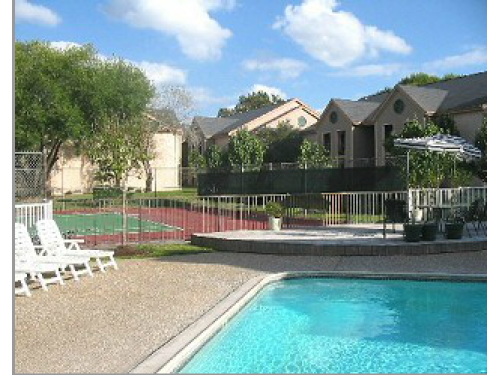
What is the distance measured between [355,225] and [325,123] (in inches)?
815

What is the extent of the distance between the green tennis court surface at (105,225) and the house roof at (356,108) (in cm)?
1577

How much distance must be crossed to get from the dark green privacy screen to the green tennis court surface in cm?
601

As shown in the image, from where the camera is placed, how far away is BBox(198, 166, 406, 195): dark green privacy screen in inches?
877

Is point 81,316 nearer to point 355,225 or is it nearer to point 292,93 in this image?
point 355,225

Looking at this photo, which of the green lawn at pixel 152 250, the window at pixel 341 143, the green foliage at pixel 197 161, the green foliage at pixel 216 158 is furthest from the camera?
the green foliage at pixel 197 161

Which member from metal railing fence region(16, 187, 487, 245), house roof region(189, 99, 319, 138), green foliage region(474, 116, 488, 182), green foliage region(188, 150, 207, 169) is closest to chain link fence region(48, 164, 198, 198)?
green foliage region(188, 150, 207, 169)

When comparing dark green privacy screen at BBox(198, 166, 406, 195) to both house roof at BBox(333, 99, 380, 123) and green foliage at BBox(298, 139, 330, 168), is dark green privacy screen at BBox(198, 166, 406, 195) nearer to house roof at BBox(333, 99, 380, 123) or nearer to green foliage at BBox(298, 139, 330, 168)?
green foliage at BBox(298, 139, 330, 168)

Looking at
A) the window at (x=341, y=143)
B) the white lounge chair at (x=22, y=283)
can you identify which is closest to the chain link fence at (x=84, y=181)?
the window at (x=341, y=143)

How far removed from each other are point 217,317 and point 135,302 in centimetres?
150

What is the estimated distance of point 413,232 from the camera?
1236 centimetres

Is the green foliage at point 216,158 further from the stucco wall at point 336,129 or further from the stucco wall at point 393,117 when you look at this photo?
the stucco wall at point 393,117

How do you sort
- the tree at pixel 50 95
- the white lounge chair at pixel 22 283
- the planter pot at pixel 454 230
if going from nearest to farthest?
the white lounge chair at pixel 22 283 → the planter pot at pixel 454 230 → the tree at pixel 50 95

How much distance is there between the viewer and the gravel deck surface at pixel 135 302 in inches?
215
